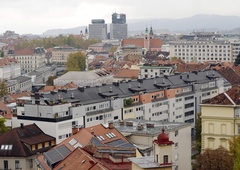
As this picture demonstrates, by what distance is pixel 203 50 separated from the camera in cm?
16350

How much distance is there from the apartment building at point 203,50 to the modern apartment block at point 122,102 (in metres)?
81.4

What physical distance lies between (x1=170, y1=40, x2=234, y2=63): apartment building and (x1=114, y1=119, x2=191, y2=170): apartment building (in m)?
115

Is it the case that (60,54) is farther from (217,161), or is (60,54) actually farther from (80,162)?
(80,162)

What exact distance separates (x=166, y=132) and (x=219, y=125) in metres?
4.38

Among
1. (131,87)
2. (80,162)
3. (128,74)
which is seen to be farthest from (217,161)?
(128,74)

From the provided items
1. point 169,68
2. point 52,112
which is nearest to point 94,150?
point 52,112

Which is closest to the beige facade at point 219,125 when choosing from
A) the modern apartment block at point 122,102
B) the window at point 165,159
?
the modern apartment block at point 122,102

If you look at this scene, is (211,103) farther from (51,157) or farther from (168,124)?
(51,157)

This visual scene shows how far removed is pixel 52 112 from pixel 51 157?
14.1 metres

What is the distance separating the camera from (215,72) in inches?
3162

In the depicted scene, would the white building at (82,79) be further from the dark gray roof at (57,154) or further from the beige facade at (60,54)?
the beige facade at (60,54)

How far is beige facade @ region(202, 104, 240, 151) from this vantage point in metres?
43.9

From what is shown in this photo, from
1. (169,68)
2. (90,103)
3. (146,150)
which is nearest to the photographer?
(146,150)

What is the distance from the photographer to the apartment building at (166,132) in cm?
4197
